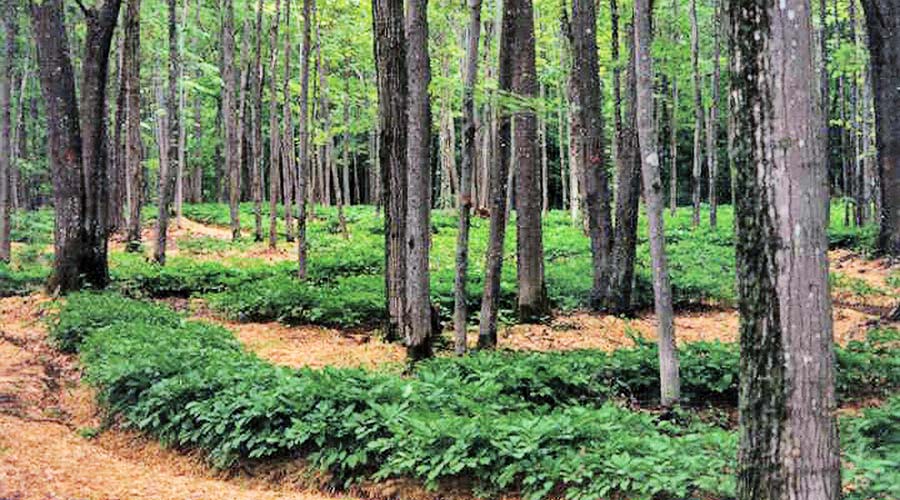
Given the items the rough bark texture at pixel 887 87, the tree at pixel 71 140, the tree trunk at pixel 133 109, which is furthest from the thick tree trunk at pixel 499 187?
the tree trunk at pixel 133 109

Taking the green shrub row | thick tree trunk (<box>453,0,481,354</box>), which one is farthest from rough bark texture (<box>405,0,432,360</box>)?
the green shrub row

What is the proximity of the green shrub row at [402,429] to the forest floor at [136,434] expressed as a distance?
0.24 m

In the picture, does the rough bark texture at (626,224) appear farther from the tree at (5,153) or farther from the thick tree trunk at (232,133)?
the tree at (5,153)

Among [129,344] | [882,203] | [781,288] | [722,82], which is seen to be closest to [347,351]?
[129,344]

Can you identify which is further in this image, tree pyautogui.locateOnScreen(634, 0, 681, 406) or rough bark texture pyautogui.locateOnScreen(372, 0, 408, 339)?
rough bark texture pyautogui.locateOnScreen(372, 0, 408, 339)

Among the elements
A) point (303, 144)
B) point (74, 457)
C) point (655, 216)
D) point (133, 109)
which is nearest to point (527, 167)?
point (655, 216)

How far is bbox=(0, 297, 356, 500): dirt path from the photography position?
16.8 ft

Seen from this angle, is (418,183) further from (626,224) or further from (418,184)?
(626,224)

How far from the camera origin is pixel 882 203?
13.5m

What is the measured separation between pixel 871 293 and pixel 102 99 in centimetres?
1445

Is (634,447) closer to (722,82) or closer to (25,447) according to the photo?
(25,447)

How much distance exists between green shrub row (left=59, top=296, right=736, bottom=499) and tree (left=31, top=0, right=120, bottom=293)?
538cm

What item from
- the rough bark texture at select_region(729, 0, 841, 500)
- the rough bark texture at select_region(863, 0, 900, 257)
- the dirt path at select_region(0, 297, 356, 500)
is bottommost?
the dirt path at select_region(0, 297, 356, 500)

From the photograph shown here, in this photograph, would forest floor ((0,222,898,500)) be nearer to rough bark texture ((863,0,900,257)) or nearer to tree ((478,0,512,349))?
tree ((478,0,512,349))
